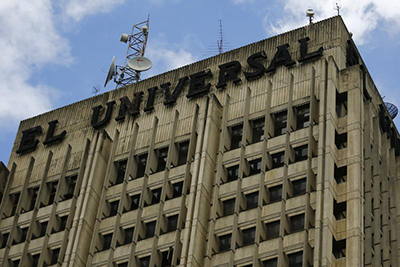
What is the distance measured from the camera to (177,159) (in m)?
90.1

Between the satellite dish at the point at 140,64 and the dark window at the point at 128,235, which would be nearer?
the dark window at the point at 128,235

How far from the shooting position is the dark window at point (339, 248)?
250 ft

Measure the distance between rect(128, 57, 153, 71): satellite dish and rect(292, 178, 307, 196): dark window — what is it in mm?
30382

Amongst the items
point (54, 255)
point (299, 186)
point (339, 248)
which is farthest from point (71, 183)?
point (339, 248)

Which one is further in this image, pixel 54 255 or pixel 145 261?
pixel 54 255

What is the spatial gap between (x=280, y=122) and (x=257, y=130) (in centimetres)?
248

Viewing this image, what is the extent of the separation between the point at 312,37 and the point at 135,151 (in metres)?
20.3

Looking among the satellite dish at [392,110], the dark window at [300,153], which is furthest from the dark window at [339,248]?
the satellite dish at [392,110]

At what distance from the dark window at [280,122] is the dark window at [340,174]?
7473mm

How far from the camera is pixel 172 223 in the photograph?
85.2m

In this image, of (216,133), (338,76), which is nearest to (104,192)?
(216,133)

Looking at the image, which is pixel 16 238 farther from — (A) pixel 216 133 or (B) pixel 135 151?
(A) pixel 216 133

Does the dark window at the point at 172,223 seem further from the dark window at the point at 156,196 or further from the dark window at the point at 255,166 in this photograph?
the dark window at the point at 255,166

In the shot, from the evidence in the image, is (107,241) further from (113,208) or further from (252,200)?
(252,200)
